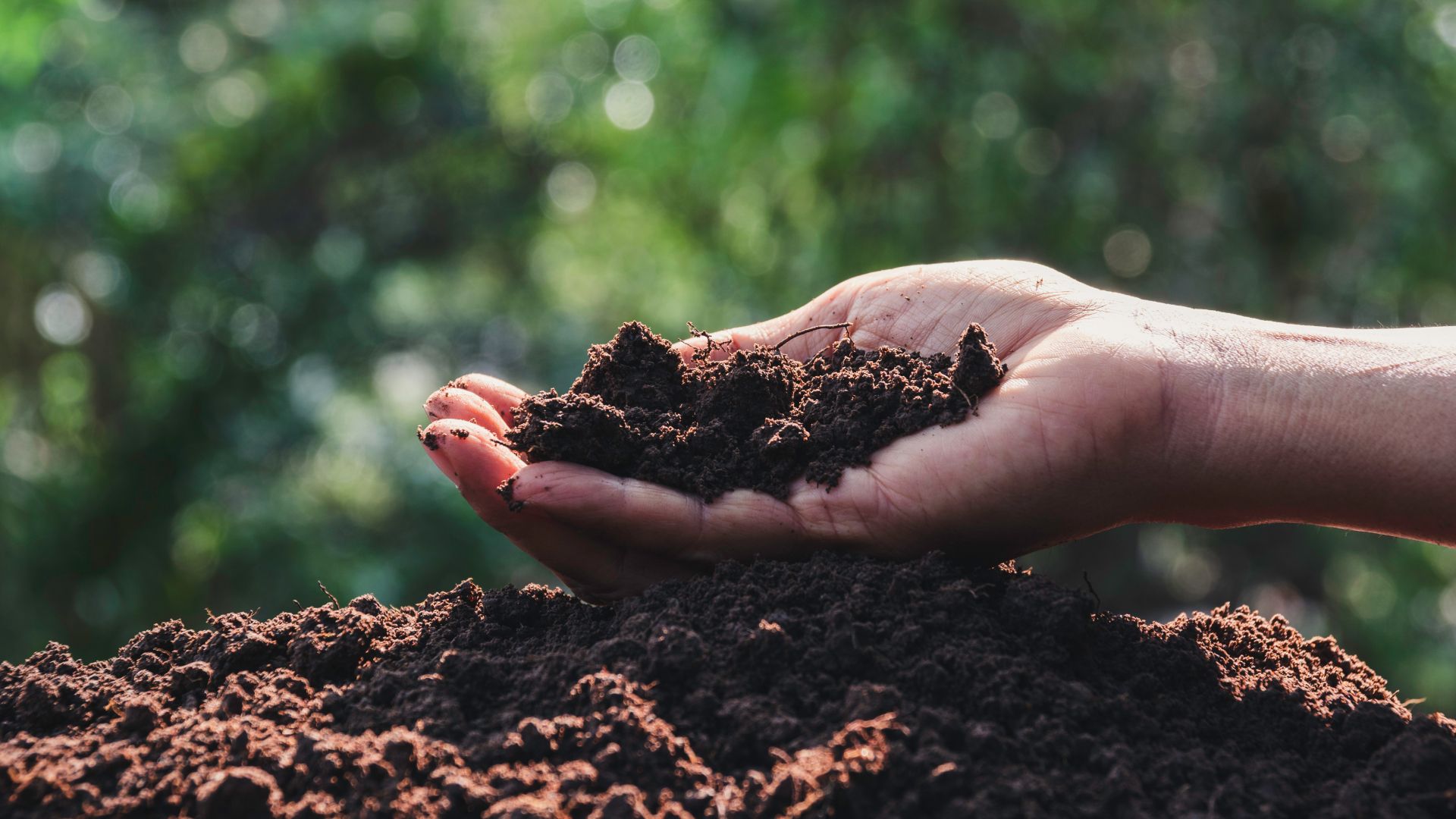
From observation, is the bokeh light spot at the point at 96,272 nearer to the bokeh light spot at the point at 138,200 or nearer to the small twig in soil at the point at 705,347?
the bokeh light spot at the point at 138,200

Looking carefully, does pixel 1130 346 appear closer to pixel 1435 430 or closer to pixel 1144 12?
pixel 1435 430

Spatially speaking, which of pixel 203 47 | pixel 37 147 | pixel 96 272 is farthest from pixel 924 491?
pixel 203 47

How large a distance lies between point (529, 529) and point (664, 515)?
0.98 feet

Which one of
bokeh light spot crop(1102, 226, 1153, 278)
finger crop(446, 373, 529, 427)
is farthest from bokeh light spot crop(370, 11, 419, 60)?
finger crop(446, 373, 529, 427)

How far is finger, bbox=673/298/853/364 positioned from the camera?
8.89 feet

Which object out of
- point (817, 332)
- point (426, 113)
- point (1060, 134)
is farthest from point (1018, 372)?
point (426, 113)

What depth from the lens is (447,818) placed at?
144cm

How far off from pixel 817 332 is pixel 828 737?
1.36 metres

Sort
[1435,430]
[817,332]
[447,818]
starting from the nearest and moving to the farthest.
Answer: [447,818]
[1435,430]
[817,332]

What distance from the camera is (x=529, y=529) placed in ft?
7.20

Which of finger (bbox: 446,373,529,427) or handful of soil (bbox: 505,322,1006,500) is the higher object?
finger (bbox: 446,373,529,427)

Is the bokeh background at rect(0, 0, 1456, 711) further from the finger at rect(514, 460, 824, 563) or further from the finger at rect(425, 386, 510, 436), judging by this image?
the finger at rect(514, 460, 824, 563)

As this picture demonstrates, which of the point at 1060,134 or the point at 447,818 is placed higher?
the point at 1060,134

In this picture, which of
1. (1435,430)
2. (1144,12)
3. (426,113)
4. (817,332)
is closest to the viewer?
(1435,430)
